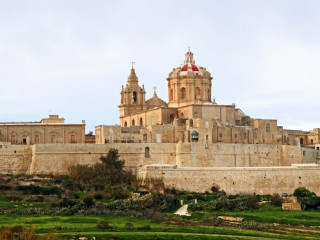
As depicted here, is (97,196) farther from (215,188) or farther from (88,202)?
(215,188)

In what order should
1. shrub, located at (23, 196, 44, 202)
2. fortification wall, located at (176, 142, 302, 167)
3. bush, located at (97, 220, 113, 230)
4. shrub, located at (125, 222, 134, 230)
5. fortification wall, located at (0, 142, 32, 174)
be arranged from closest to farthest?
1. bush, located at (97, 220, 113, 230)
2. shrub, located at (125, 222, 134, 230)
3. shrub, located at (23, 196, 44, 202)
4. fortification wall, located at (0, 142, 32, 174)
5. fortification wall, located at (176, 142, 302, 167)

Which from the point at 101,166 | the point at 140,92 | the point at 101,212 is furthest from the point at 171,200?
the point at 140,92

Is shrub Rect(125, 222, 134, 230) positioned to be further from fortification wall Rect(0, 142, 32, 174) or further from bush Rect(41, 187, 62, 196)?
fortification wall Rect(0, 142, 32, 174)

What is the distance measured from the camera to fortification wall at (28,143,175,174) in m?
55.3

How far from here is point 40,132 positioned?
57219 millimetres

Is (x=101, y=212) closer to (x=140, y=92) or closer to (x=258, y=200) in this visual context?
(x=258, y=200)

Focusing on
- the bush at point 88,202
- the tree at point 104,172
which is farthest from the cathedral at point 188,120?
the bush at point 88,202

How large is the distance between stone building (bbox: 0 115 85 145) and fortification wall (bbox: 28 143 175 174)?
1.76 m

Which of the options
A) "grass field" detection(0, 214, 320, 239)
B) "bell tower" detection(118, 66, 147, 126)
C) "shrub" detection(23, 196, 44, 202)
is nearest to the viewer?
"grass field" detection(0, 214, 320, 239)

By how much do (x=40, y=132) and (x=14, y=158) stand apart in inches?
105

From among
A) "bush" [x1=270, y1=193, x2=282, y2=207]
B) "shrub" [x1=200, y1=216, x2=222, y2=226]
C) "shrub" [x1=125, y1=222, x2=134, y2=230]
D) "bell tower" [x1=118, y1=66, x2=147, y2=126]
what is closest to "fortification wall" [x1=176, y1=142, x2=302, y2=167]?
"bush" [x1=270, y1=193, x2=282, y2=207]

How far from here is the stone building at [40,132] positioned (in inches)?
2245

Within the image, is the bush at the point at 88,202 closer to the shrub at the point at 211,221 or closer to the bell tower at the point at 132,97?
the shrub at the point at 211,221

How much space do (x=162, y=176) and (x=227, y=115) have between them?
8.42 metres
